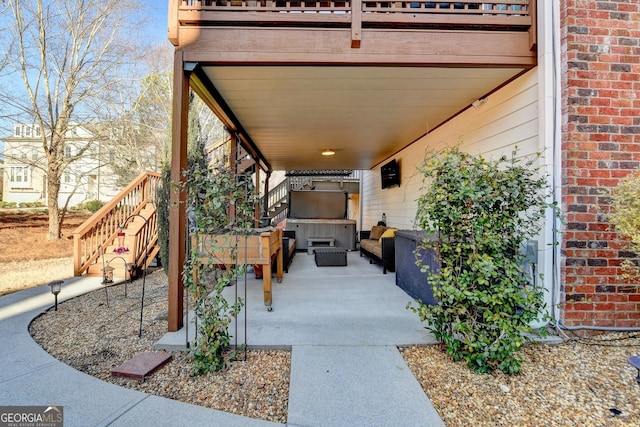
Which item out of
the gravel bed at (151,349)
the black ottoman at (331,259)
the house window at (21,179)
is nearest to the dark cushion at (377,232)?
the black ottoman at (331,259)

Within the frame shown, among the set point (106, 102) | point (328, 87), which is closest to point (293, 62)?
point (328, 87)

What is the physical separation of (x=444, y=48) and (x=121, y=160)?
36.9ft

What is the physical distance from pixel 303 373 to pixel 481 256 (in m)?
1.52

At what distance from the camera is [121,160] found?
1059 cm

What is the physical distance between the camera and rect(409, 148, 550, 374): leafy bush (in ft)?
6.96

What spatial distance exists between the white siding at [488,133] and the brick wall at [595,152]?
0.33 m

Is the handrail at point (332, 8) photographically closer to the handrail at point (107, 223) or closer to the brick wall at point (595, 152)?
the brick wall at point (595, 152)

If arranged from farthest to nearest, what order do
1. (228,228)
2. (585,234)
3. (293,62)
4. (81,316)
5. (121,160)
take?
(121,160) < (81,316) < (293,62) < (585,234) < (228,228)

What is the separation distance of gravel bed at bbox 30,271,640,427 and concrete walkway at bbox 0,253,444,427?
0.34 feet

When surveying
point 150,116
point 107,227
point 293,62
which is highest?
point 150,116

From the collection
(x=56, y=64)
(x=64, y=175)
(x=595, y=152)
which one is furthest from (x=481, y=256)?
(x=64, y=175)

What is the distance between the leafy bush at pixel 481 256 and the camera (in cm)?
212

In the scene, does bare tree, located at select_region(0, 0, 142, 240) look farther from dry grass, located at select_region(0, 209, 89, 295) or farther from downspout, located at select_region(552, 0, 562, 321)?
downspout, located at select_region(552, 0, 562, 321)

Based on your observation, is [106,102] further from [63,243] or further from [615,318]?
[615,318]
